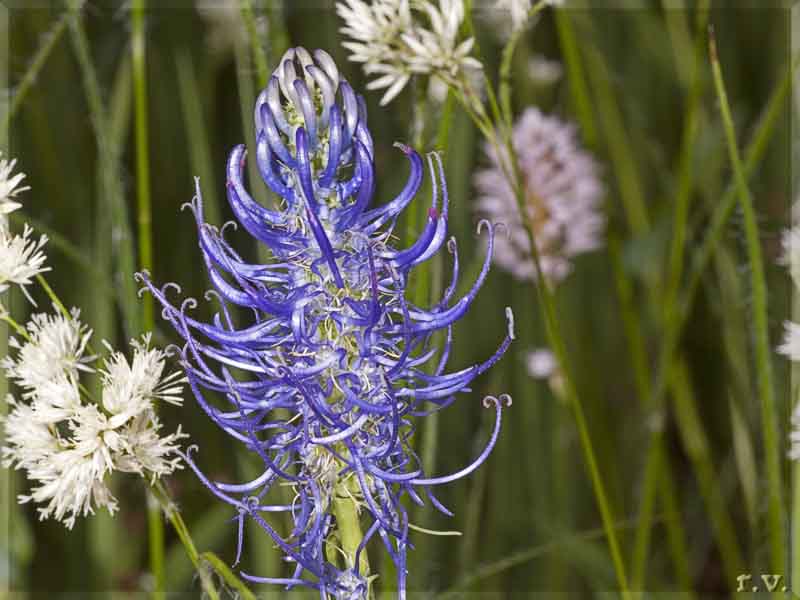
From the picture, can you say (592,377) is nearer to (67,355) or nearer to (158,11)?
(158,11)

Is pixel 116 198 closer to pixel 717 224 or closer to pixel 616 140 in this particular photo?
pixel 717 224

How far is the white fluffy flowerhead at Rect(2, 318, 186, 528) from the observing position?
57 cm

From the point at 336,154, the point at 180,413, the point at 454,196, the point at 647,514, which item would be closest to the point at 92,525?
the point at 180,413

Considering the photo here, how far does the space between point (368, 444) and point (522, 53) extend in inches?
37.6

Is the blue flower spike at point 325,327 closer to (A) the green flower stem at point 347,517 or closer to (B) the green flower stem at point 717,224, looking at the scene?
(A) the green flower stem at point 347,517

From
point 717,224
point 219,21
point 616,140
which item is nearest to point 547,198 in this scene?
point 616,140

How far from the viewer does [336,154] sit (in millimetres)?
545

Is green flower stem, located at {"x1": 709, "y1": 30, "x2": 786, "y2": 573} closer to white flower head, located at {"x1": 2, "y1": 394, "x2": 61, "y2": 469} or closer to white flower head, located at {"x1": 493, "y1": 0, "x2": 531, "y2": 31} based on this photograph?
white flower head, located at {"x1": 493, "y1": 0, "x2": 531, "y2": 31}

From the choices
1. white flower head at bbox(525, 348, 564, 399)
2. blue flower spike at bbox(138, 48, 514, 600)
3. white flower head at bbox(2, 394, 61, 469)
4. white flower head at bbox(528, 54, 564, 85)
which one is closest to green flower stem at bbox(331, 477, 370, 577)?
blue flower spike at bbox(138, 48, 514, 600)

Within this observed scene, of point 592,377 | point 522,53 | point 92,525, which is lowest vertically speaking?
point 92,525

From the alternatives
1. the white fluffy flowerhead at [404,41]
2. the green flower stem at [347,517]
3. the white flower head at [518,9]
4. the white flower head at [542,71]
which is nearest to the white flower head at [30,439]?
the green flower stem at [347,517]

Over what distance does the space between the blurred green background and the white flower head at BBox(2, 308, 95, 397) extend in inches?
17.1

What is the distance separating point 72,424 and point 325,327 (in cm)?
14

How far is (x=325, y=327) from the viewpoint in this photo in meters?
0.57
